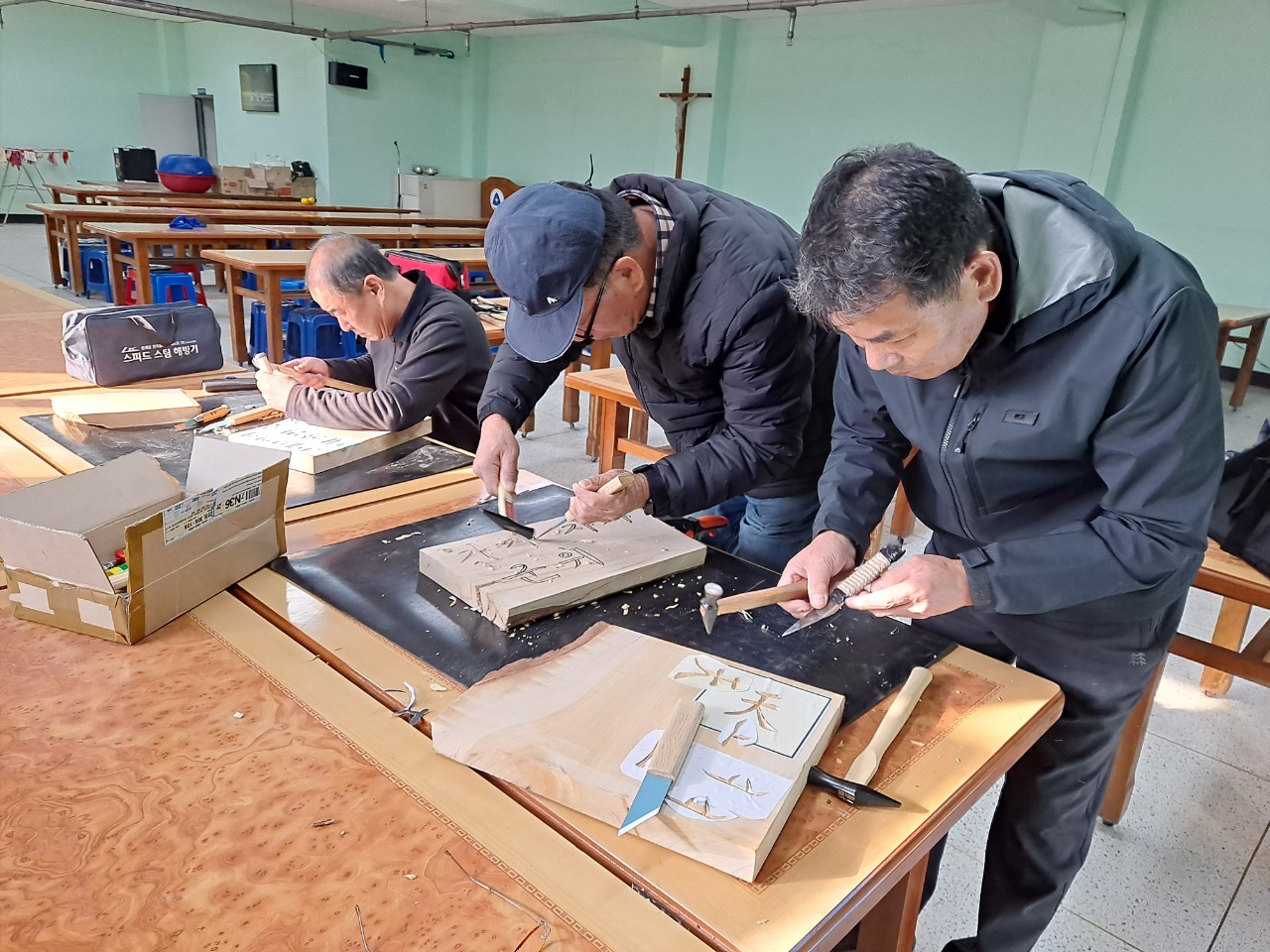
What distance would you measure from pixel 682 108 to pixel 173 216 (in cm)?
526

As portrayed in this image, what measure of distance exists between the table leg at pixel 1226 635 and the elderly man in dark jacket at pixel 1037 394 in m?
1.37

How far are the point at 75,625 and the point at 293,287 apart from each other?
5445mm

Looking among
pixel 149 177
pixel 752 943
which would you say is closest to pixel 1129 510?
pixel 752 943

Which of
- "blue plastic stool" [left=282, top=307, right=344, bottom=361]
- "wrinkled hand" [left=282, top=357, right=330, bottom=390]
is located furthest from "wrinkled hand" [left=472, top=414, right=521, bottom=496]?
"blue plastic stool" [left=282, top=307, right=344, bottom=361]

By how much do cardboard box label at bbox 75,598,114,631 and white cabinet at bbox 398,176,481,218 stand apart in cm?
1070

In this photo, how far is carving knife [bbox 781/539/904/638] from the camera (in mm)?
1107

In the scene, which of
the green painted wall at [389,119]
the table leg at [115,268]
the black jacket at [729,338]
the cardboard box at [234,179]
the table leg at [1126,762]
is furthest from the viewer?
the green painted wall at [389,119]

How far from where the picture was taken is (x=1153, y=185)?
22.0ft

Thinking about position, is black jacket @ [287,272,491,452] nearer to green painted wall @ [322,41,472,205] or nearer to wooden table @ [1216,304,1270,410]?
wooden table @ [1216,304,1270,410]

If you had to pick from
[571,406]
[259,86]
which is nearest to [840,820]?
[571,406]

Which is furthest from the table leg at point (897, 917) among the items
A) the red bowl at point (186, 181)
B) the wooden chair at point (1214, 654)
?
the red bowl at point (186, 181)

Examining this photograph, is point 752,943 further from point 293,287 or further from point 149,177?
point 149,177

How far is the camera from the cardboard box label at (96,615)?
112 cm

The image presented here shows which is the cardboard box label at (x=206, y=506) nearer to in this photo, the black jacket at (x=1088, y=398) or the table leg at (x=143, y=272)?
the black jacket at (x=1088, y=398)
